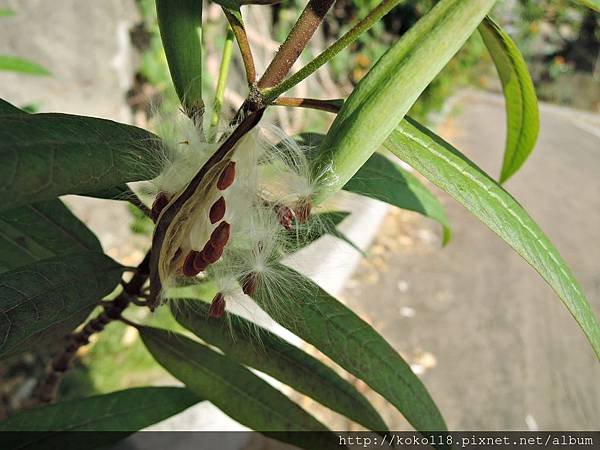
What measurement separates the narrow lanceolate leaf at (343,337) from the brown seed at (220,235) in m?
0.11

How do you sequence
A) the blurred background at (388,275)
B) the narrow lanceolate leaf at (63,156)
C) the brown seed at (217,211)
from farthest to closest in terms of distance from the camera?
the blurred background at (388,275) → the brown seed at (217,211) → the narrow lanceolate leaf at (63,156)

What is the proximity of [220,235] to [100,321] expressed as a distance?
0.35 metres

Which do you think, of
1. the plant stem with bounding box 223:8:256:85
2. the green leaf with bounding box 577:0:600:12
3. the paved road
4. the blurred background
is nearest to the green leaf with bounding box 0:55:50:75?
the blurred background

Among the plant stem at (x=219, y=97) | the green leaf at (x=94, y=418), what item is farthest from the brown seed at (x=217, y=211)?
the green leaf at (x=94, y=418)

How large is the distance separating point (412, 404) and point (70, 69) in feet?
7.77

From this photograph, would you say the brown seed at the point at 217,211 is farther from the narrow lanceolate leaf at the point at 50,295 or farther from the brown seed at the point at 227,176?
the narrow lanceolate leaf at the point at 50,295

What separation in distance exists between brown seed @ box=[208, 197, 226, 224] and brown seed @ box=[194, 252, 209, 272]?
4 cm

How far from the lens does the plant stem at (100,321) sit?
0.70 m

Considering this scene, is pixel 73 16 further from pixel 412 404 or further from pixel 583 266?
pixel 583 266

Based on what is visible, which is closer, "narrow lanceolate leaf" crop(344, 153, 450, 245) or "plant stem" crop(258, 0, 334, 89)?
"plant stem" crop(258, 0, 334, 89)

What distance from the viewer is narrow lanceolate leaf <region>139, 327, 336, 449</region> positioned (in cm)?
78

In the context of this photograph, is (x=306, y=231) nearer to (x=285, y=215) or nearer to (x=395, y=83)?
(x=285, y=215)

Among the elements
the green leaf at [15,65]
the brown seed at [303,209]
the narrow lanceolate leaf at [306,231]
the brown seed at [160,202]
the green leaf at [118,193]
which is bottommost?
the brown seed at [160,202]

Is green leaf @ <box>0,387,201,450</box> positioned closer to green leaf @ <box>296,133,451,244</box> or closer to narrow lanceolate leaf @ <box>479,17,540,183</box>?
green leaf @ <box>296,133,451,244</box>
